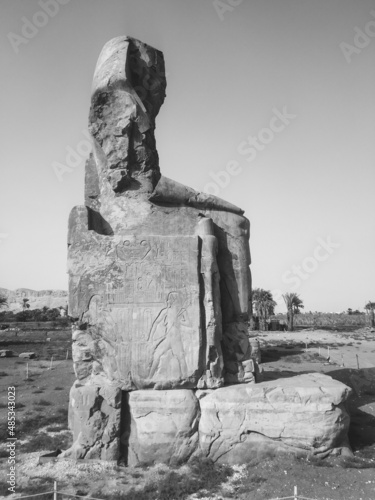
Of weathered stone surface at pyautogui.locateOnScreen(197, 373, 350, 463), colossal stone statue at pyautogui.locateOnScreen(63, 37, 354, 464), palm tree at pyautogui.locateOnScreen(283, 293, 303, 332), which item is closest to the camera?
weathered stone surface at pyautogui.locateOnScreen(197, 373, 350, 463)

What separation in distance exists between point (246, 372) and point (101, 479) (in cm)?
296

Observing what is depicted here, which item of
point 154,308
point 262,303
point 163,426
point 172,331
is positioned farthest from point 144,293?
point 262,303

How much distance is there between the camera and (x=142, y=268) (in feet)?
22.7

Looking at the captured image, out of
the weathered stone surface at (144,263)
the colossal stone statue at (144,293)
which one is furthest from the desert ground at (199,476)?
the weathered stone surface at (144,263)

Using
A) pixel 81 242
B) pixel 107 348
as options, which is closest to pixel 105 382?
pixel 107 348

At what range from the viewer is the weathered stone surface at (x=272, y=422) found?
20.1 feet

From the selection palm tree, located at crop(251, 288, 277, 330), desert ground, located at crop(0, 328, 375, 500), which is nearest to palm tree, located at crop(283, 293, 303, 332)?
palm tree, located at crop(251, 288, 277, 330)

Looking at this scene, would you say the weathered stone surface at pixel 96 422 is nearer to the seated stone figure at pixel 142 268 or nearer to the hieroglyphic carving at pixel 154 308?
the seated stone figure at pixel 142 268

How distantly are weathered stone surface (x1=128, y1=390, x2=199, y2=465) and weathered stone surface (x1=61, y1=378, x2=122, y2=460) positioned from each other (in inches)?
11.1

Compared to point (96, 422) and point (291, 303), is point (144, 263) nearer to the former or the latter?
point (96, 422)

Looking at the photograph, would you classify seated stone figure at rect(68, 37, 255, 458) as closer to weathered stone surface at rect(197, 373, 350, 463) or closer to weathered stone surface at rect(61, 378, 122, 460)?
weathered stone surface at rect(61, 378, 122, 460)

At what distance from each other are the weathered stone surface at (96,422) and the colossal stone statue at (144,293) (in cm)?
2

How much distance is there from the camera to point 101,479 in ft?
18.6

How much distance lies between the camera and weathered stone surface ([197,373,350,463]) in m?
6.12
